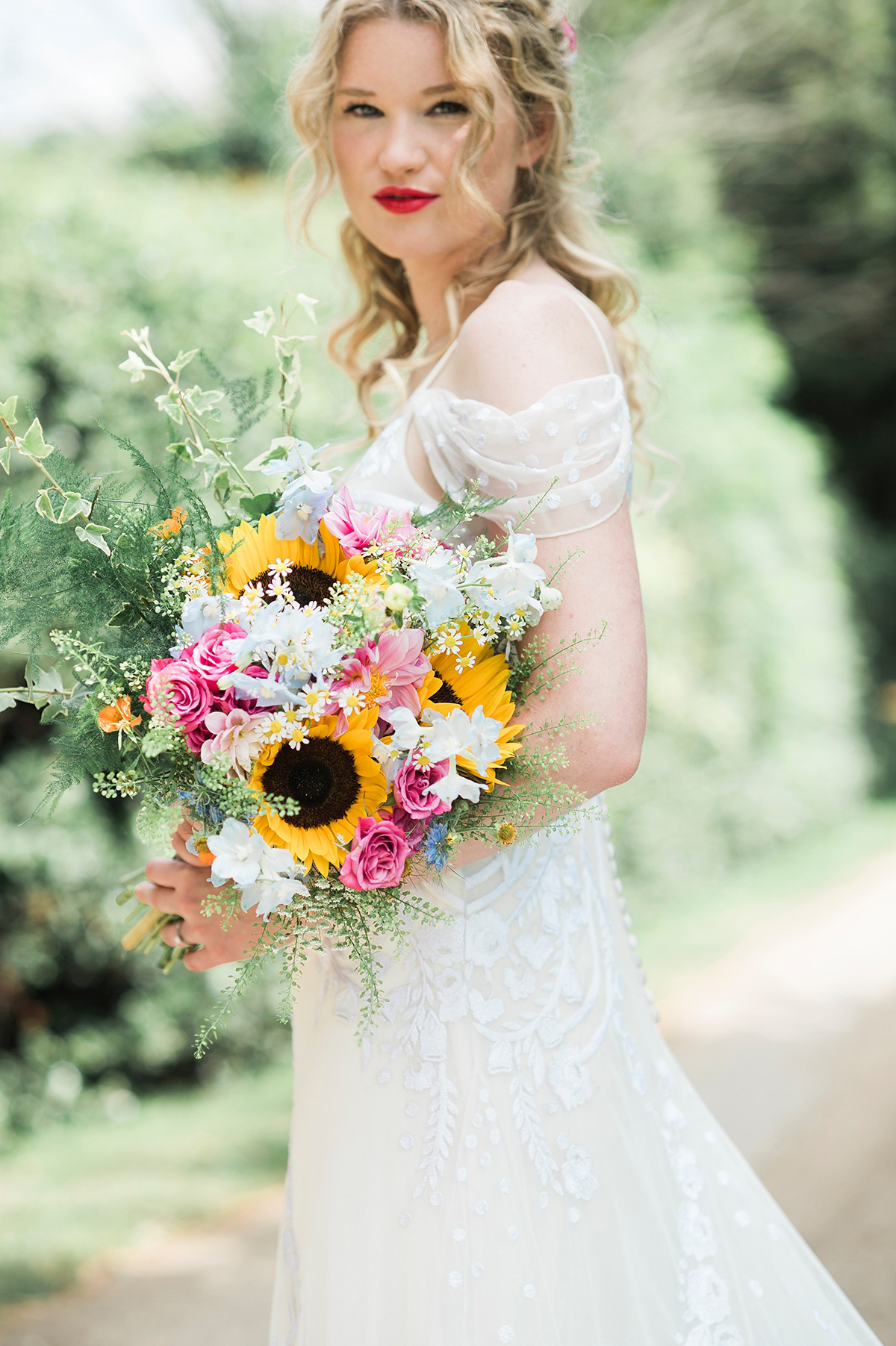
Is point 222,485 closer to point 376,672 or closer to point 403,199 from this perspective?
point 376,672

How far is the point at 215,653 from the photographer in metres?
1.34

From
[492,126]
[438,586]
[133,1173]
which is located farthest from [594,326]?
[133,1173]

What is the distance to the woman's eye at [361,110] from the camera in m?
1.79

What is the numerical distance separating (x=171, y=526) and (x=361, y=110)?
82cm

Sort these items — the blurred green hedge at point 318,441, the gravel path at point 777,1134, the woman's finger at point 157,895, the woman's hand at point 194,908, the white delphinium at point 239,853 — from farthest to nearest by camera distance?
the blurred green hedge at point 318,441, the gravel path at point 777,1134, the woman's finger at point 157,895, the woman's hand at point 194,908, the white delphinium at point 239,853

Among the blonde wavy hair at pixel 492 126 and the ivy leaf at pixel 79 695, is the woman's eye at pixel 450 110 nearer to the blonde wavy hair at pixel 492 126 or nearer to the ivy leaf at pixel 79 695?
the blonde wavy hair at pixel 492 126

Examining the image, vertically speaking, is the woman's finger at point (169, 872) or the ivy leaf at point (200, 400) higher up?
the ivy leaf at point (200, 400)

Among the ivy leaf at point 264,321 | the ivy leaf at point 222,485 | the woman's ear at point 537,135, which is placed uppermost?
the woman's ear at point 537,135

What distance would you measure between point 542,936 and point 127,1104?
398 cm

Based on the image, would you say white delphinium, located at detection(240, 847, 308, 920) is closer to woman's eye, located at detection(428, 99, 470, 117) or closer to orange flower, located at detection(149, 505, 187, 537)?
orange flower, located at detection(149, 505, 187, 537)

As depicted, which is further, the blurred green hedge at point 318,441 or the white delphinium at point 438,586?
the blurred green hedge at point 318,441

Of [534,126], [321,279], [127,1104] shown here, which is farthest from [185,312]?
[127,1104]

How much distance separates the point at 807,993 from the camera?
5875 mm

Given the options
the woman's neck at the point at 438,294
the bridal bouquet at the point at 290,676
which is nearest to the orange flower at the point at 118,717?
the bridal bouquet at the point at 290,676
